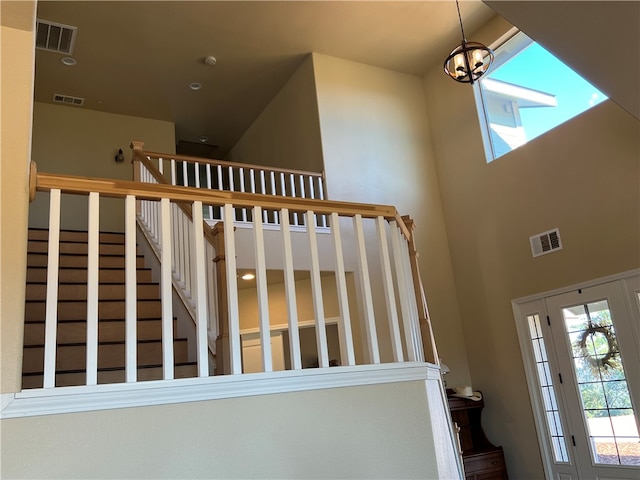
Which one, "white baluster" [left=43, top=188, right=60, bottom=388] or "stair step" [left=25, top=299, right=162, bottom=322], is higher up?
"stair step" [left=25, top=299, right=162, bottom=322]

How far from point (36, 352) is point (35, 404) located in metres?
1.52

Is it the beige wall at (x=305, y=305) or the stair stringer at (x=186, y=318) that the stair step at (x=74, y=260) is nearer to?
the stair stringer at (x=186, y=318)

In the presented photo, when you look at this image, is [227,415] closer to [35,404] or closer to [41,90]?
[35,404]

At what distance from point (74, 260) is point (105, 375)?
1.93m

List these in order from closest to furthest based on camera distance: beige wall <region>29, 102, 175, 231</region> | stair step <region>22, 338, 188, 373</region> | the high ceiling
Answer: stair step <region>22, 338, 188, 373</region>
the high ceiling
beige wall <region>29, 102, 175, 231</region>

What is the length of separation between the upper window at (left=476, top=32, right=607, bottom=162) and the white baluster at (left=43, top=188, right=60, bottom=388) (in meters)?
5.21

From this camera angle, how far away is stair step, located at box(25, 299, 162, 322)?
377 centimetres

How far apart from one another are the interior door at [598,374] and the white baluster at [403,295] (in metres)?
3.19

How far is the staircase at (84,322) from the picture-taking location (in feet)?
10.5

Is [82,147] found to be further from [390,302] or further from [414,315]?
[390,302]

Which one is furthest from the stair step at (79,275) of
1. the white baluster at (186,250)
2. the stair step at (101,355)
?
the stair step at (101,355)

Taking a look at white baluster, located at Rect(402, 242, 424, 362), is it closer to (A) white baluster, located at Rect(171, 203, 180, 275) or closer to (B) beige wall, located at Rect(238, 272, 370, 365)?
(A) white baluster, located at Rect(171, 203, 180, 275)

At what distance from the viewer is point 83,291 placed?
13.8 feet

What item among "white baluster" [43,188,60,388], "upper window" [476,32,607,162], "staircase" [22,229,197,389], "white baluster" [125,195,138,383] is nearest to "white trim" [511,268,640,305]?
"upper window" [476,32,607,162]
